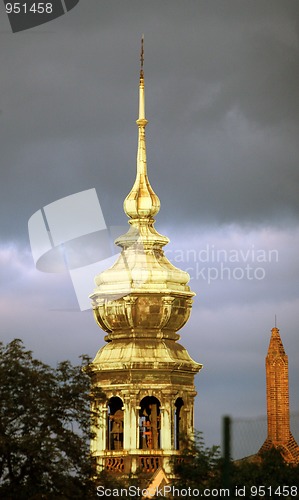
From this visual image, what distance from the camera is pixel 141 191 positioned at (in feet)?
312

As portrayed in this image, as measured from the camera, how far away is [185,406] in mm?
91812

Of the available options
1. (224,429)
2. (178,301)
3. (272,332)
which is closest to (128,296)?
(178,301)

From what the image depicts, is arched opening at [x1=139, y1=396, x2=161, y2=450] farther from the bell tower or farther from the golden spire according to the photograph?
the golden spire

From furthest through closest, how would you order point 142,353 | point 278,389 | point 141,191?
Result: point 278,389 < point 141,191 < point 142,353

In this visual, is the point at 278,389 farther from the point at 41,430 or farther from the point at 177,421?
the point at 41,430

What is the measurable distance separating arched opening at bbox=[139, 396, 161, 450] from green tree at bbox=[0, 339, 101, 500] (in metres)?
19.5

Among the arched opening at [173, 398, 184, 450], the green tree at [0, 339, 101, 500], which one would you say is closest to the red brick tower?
the arched opening at [173, 398, 184, 450]

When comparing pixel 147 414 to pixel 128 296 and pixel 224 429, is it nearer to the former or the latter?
pixel 128 296

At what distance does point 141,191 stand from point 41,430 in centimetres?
2793

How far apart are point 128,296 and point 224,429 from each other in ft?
154

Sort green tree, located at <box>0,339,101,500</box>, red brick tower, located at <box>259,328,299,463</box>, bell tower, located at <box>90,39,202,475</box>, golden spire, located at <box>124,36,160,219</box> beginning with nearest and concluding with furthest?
green tree, located at <box>0,339,101,500</box> → bell tower, located at <box>90,39,202,475</box> → golden spire, located at <box>124,36,160,219</box> → red brick tower, located at <box>259,328,299,463</box>

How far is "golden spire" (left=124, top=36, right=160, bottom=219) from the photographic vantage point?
9450cm

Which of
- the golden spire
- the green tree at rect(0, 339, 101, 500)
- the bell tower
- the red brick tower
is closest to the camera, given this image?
the green tree at rect(0, 339, 101, 500)

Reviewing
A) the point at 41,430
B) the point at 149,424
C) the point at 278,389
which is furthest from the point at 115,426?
the point at 41,430
